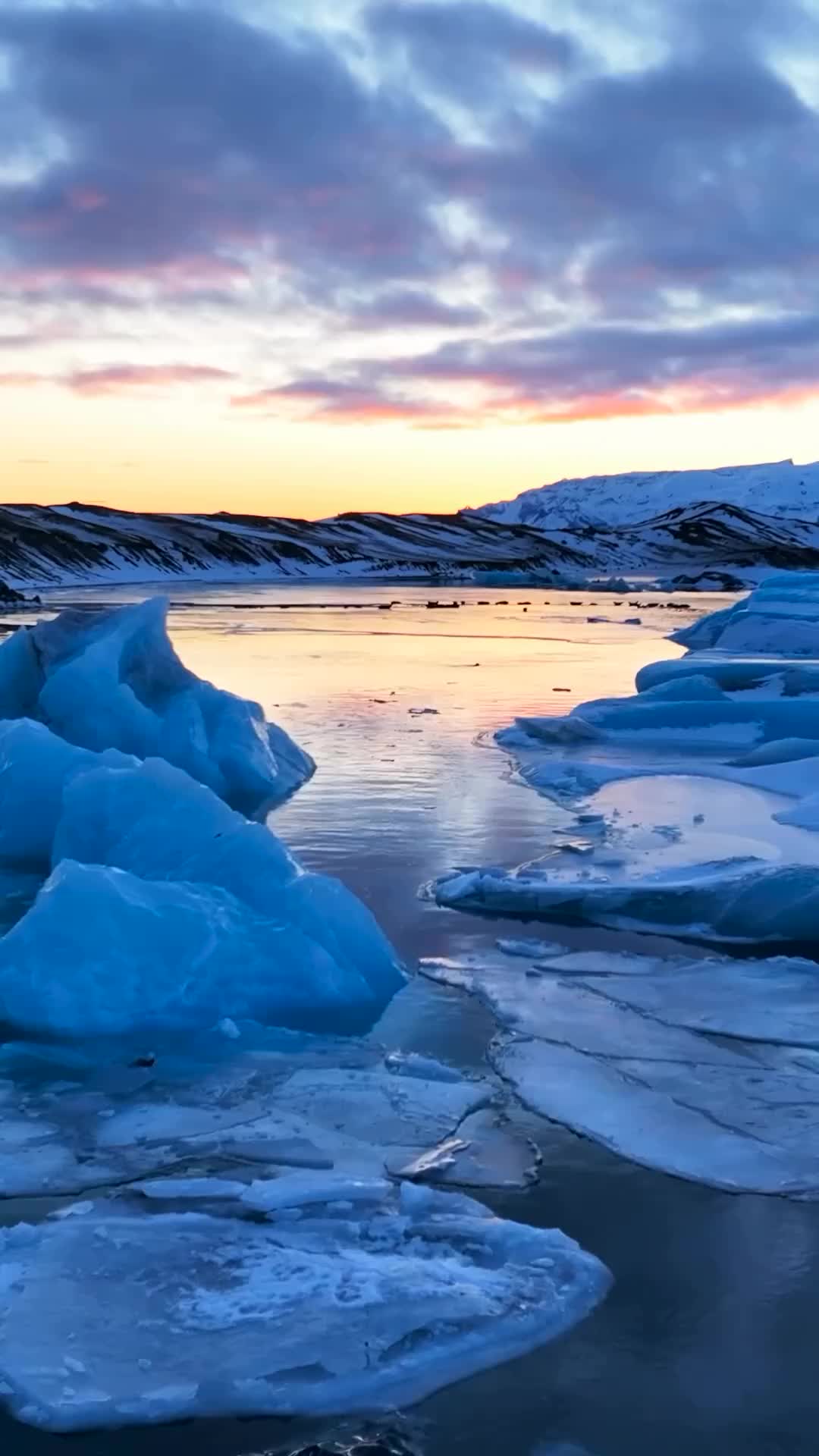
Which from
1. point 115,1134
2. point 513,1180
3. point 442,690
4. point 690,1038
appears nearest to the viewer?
point 513,1180

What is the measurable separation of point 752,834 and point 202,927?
3934mm

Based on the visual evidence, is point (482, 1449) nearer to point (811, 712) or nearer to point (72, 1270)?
point (72, 1270)

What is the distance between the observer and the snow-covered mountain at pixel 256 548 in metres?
63.3

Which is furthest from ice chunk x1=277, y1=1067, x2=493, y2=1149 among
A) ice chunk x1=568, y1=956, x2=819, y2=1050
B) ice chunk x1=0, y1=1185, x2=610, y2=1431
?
ice chunk x1=568, y1=956, x2=819, y2=1050

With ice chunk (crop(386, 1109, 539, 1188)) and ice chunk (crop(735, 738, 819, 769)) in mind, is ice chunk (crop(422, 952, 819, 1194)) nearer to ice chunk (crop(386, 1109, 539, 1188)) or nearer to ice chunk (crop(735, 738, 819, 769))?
ice chunk (crop(386, 1109, 539, 1188))

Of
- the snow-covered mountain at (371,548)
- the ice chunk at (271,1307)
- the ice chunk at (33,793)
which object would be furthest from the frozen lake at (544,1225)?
the snow-covered mountain at (371,548)

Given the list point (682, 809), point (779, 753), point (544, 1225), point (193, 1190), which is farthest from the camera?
point (779, 753)

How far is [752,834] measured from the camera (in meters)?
7.54

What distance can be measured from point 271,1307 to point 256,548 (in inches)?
3186

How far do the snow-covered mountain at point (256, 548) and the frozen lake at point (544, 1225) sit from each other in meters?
45.3

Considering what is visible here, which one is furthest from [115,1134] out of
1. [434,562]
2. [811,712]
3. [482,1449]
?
[434,562]

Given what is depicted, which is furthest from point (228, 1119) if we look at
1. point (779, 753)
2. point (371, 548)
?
point (371, 548)

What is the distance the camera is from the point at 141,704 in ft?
29.8

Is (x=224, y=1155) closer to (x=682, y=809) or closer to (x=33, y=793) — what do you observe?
(x=33, y=793)
